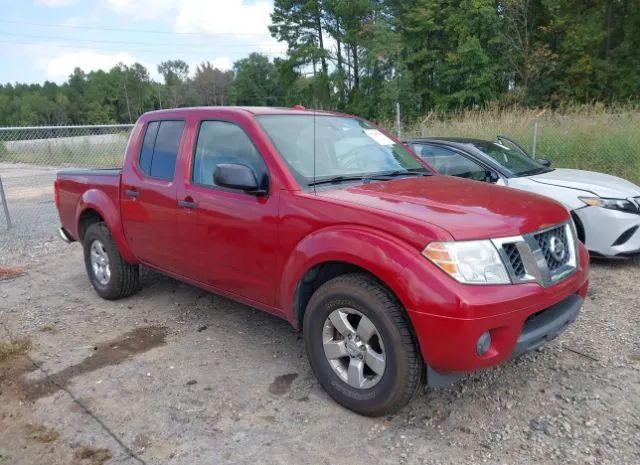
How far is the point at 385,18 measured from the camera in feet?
122

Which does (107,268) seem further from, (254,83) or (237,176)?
(254,83)

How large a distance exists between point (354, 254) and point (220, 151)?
157cm

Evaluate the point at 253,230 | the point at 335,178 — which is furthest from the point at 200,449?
the point at 335,178

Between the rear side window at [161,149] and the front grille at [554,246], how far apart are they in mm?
2801

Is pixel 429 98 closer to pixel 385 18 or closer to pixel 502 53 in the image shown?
pixel 502 53

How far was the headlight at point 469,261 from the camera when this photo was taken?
2.60 metres

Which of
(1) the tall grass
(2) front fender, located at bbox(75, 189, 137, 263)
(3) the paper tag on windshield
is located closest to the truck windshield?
(3) the paper tag on windshield

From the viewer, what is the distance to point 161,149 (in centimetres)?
443

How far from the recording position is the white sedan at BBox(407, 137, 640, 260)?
5410mm

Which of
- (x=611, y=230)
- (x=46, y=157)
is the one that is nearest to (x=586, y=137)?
(x=611, y=230)

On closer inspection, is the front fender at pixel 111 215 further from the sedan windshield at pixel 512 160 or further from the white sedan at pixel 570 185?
the sedan windshield at pixel 512 160

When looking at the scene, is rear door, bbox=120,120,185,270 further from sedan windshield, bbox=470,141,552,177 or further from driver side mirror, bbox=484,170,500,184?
sedan windshield, bbox=470,141,552,177

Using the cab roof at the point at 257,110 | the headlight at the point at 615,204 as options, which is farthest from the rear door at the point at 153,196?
the headlight at the point at 615,204

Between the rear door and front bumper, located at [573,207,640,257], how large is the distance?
417 centimetres
